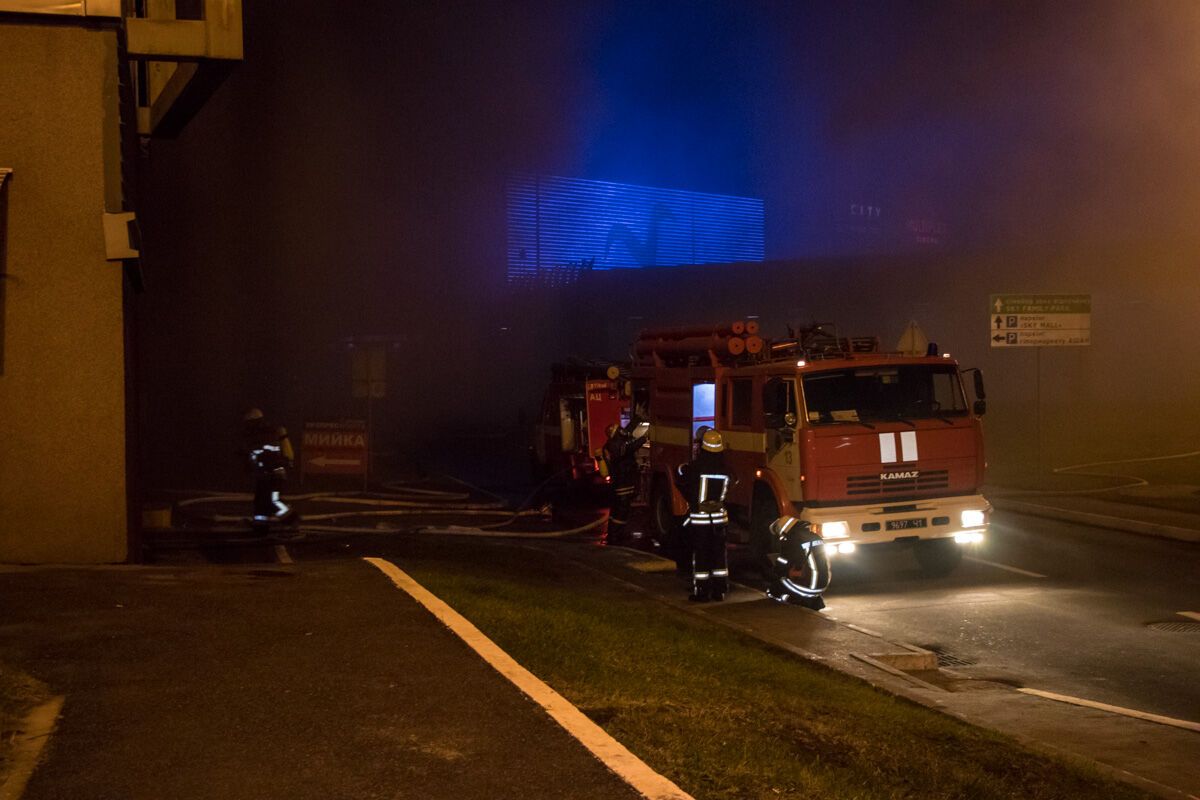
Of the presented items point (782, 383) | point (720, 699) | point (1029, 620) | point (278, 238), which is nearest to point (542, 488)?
point (782, 383)

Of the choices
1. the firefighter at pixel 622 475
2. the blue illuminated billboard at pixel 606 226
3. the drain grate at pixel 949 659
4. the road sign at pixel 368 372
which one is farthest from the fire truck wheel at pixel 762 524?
the blue illuminated billboard at pixel 606 226

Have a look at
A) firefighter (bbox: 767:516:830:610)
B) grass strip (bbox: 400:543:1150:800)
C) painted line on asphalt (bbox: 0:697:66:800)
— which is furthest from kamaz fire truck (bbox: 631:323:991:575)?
painted line on asphalt (bbox: 0:697:66:800)

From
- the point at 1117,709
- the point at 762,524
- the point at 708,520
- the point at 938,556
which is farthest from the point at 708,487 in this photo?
the point at 1117,709

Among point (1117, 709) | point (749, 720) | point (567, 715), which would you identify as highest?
point (567, 715)

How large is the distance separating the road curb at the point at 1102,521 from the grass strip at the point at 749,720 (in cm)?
788

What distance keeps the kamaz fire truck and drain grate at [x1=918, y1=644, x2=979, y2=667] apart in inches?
82.2

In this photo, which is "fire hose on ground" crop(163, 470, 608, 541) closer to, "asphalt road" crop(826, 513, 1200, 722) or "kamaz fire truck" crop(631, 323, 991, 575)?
"kamaz fire truck" crop(631, 323, 991, 575)

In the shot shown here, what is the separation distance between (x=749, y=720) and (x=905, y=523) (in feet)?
19.7

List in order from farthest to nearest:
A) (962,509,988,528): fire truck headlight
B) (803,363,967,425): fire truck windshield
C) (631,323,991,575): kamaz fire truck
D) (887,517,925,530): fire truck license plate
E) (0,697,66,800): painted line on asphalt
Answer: (962,509,988,528): fire truck headlight → (803,363,967,425): fire truck windshield → (887,517,925,530): fire truck license plate → (631,323,991,575): kamaz fire truck → (0,697,66,800): painted line on asphalt

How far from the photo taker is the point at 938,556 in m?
11.9

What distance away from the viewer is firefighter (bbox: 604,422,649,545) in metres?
16.0

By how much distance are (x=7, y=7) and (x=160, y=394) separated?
3950 cm

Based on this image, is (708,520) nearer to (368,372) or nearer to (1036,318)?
(368,372)

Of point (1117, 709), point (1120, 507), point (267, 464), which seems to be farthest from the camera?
point (1120, 507)
